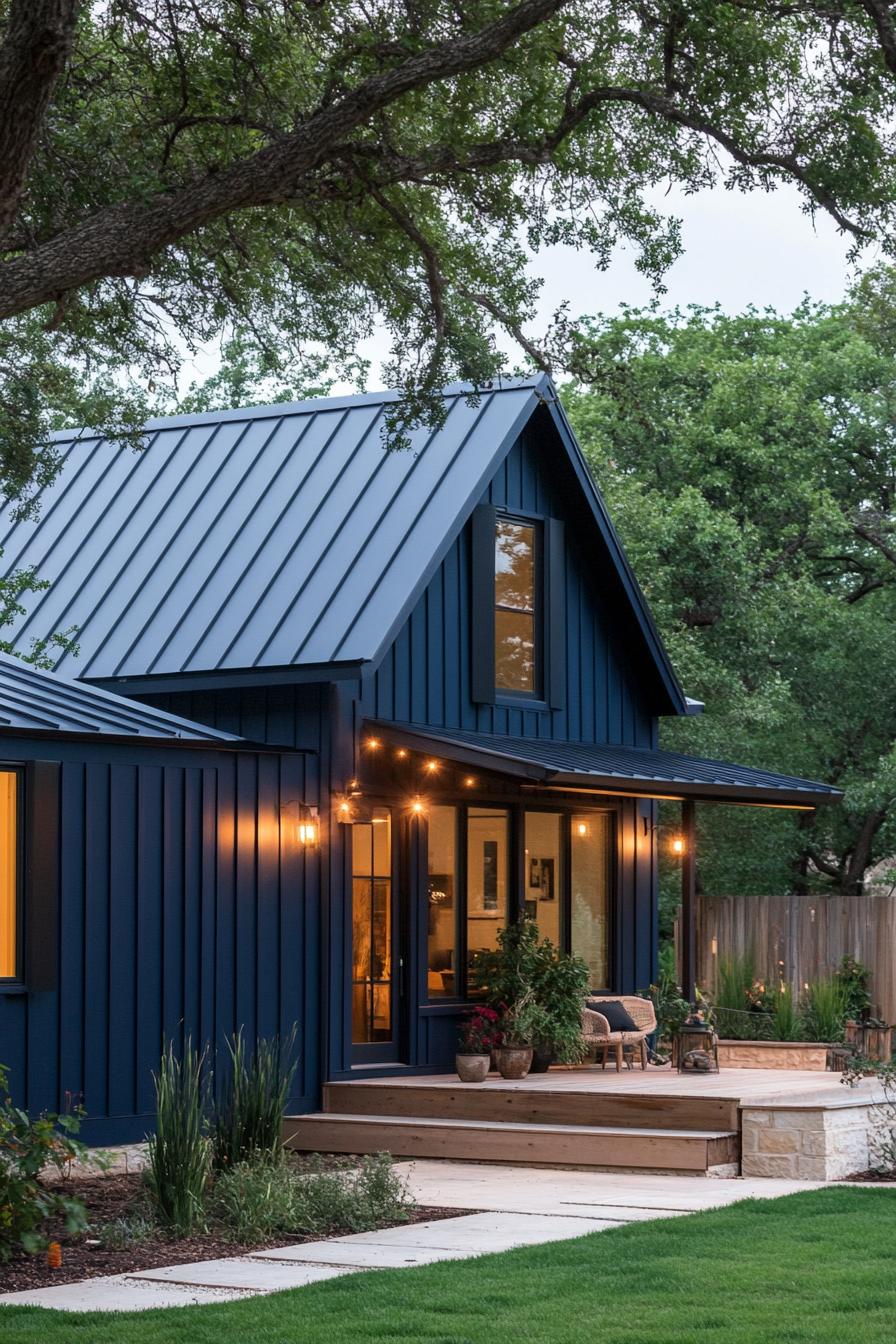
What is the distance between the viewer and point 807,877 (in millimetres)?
28516

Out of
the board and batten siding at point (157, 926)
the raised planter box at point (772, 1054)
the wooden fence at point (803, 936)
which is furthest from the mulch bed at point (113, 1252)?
the wooden fence at point (803, 936)

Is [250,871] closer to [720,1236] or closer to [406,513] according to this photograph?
[406,513]

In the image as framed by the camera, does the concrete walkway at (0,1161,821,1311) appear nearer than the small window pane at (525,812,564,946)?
Yes

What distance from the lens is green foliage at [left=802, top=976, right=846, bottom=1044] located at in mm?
19219

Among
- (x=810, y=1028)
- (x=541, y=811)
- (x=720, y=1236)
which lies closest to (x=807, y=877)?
(x=810, y=1028)

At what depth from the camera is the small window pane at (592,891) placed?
1798 centimetres

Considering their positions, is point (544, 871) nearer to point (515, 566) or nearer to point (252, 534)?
point (515, 566)

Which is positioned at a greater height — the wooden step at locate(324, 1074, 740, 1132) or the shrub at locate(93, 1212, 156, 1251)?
the wooden step at locate(324, 1074, 740, 1132)

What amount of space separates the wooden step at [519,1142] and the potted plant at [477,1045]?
700 mm

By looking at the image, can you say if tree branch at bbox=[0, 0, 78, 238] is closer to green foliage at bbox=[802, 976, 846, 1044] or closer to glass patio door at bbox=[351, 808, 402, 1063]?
glass patio door at bbox=[351, 808, 402, 1063]

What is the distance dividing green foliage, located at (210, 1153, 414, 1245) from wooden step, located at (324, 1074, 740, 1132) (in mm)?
2832

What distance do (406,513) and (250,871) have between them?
3.56m

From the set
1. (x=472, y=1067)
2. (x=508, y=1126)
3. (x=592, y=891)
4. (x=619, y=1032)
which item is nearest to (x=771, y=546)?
(x=592, y=891)

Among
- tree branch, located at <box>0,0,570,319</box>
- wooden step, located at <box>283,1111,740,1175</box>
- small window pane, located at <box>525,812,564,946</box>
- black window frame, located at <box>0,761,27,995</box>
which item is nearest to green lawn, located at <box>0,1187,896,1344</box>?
wooden step, located at <box>283,1111,740,1175</box>
